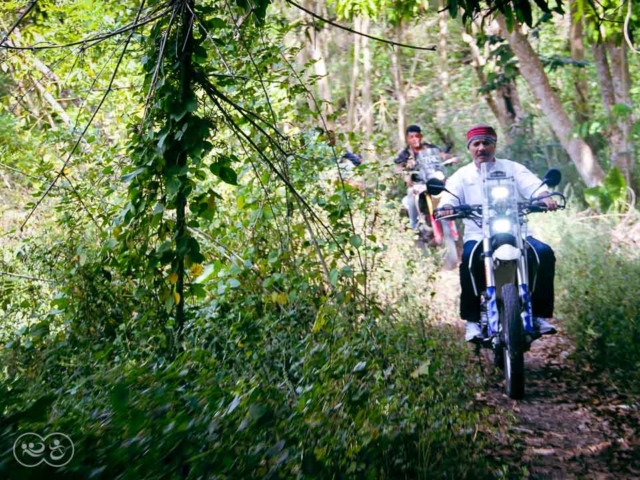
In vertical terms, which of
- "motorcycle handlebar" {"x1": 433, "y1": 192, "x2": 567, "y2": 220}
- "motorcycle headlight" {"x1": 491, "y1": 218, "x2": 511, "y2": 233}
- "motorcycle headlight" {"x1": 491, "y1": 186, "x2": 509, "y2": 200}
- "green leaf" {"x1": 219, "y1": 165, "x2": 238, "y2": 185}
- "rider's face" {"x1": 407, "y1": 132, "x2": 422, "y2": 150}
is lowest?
"motorcycle headlight" {"x1": 491, "y1": 218, "x2": 511, "y2": 233}

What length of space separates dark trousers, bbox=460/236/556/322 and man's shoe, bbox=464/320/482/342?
57 mm

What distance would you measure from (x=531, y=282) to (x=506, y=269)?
1.16 feet

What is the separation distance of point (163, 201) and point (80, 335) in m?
1.24

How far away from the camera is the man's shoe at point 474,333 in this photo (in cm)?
700

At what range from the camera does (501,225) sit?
670 cm

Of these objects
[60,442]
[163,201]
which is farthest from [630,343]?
[60,442]

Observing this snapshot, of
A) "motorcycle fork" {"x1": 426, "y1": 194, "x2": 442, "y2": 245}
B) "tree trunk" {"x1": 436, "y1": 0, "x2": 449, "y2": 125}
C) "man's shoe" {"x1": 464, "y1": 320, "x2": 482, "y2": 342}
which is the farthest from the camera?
"tree trunk" {"x1": 436, "y1": 0, "x2": 449, "y2": 125}

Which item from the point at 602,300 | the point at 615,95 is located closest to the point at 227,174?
the point at 602,300

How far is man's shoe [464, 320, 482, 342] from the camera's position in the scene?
7.00 meters

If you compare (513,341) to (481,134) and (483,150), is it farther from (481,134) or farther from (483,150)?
(481,134)

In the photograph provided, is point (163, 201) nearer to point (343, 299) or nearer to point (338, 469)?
point (343, 299)

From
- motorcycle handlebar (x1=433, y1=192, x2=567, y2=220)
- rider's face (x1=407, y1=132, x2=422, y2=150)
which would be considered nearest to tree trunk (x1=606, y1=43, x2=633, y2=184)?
rider's face (x1=407, y1=132, x2=422, y2=150)

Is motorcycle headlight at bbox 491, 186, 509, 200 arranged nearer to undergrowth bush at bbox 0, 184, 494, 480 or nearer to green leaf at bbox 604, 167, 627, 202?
undergrowth bush at bbox 0, 184, 494, 480

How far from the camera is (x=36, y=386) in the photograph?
4121mm
